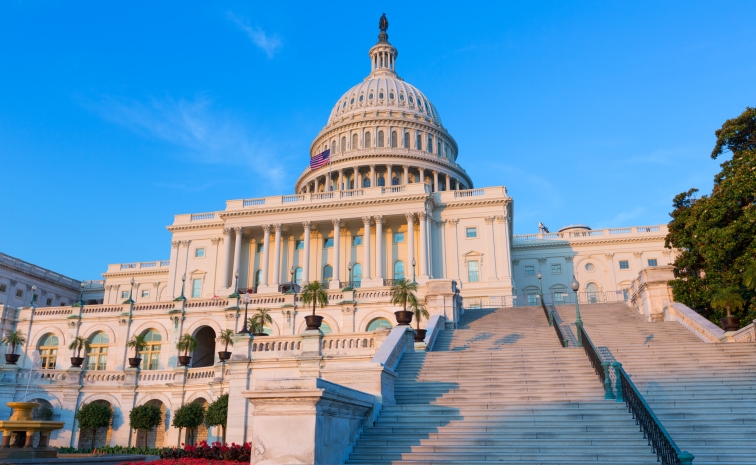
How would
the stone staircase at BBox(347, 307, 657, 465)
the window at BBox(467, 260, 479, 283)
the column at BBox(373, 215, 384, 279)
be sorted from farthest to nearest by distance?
the window at BBox(467, 260, 479, 283), the column at BBox(373, 215, 384, 279), the stone staircase at BBox(347, 307, 657, 465)

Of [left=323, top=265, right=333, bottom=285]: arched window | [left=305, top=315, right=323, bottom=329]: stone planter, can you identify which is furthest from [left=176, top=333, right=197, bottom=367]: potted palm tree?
[left=323, top=265, right=333, bottom=285]: arched window

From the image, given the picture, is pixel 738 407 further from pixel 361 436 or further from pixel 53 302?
pixel 53 302

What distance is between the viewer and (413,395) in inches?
728

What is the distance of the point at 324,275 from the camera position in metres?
71.2

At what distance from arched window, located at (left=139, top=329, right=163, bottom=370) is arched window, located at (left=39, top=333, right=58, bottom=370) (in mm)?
6960

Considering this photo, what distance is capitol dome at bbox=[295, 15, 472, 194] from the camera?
92375 millimetres

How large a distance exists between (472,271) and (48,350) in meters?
41.0

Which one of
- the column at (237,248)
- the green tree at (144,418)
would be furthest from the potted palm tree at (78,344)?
the column at (237,248)

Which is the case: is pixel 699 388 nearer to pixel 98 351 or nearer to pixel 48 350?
pixel 98 351

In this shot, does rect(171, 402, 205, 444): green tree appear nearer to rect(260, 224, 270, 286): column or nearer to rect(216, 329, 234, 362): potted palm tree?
rect(216, 329, 234, 362): potted palm tree

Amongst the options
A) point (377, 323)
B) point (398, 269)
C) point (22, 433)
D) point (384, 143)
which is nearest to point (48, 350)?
point (377, 323)

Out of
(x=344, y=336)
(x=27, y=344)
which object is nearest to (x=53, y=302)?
(x=27, y=344)

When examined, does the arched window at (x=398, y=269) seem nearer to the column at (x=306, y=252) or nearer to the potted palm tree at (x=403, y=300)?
the column at (x=306, y=252)

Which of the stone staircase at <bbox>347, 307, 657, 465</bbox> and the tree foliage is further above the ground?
the tree foliage
